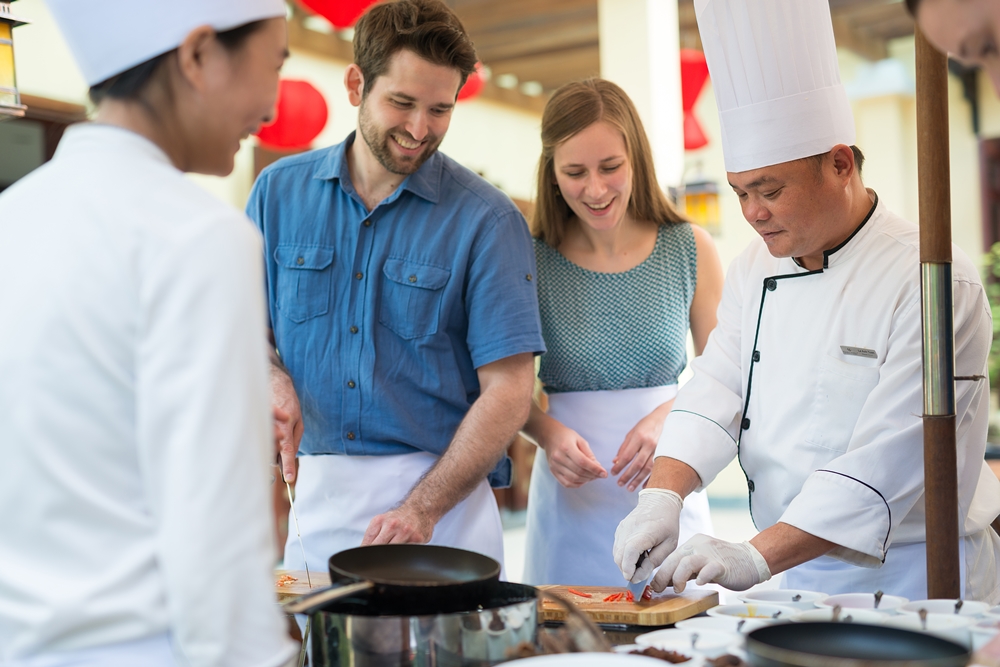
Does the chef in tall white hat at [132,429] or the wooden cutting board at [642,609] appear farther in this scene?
the wooden cutting board at [642,609]

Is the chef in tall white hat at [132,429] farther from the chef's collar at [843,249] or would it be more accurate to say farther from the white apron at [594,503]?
the white apron at [594,503]

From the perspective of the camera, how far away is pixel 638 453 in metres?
2.33

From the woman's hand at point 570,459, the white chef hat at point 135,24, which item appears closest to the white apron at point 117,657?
the white chef hat at point 135,24

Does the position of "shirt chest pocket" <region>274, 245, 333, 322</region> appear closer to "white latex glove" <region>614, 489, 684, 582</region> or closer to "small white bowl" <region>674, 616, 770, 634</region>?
"white latex glove" <region>614, 489, 684, 582</region>

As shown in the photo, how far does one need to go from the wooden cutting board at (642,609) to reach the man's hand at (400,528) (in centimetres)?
37

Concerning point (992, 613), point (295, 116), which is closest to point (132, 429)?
point (992, 613)

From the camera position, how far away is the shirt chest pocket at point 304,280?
2.12 meters

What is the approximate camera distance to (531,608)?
120 cm

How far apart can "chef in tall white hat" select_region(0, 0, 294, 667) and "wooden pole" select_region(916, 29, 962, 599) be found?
1062mm

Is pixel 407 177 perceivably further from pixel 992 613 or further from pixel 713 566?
pixel 992 613

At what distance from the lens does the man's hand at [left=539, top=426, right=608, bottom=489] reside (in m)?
2.31

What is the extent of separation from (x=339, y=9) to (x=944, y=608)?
275cm

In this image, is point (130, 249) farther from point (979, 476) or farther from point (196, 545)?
point (979, 476)

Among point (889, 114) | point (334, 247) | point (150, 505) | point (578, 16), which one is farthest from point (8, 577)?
point (889, 114)
